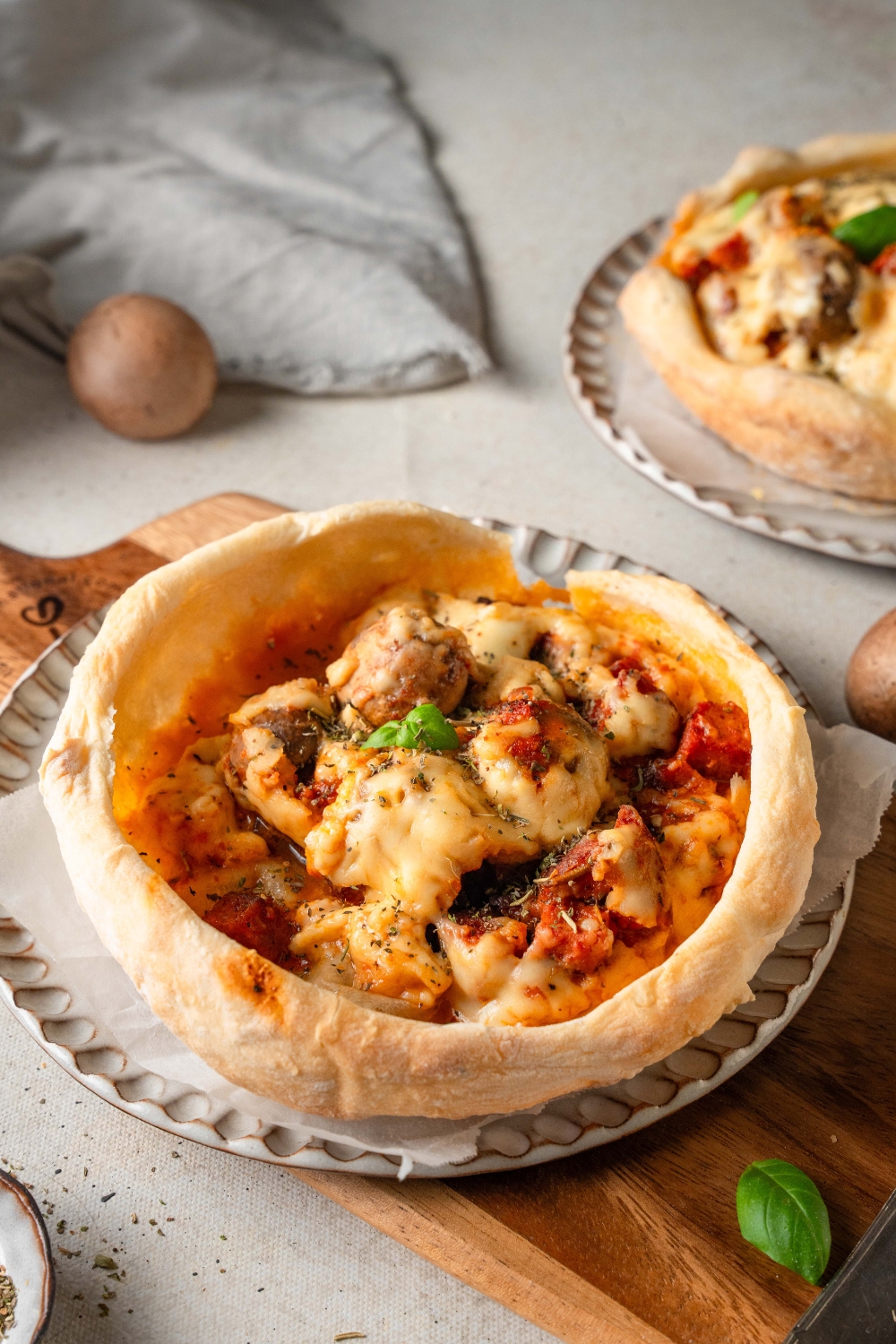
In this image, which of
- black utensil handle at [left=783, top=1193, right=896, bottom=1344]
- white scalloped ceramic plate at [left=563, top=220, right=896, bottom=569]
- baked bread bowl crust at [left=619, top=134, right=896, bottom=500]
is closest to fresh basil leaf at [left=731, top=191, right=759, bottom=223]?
baked bread bowl crust at [left=619, top=134, right=896, bottom=500]

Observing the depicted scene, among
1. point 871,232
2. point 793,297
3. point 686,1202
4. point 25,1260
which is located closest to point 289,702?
point 25,1260

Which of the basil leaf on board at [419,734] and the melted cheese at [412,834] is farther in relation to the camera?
the basil leaf on board at [419,734]

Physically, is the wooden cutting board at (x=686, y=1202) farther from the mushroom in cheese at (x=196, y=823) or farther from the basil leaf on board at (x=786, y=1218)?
the mushroom in cheese at (x=196, y=823)

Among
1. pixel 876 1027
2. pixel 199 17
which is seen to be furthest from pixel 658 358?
pixel 199 17

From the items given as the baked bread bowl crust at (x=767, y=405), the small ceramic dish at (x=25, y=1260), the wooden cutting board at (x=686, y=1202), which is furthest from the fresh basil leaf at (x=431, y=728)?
the baked bread bowl crust at (x=767, y=405)

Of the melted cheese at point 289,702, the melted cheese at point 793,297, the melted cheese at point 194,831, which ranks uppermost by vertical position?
the melted cheese at point 793,297

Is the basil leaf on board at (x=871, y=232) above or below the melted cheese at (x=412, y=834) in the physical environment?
above

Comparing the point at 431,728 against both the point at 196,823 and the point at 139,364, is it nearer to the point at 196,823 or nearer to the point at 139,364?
the point at 196,823
